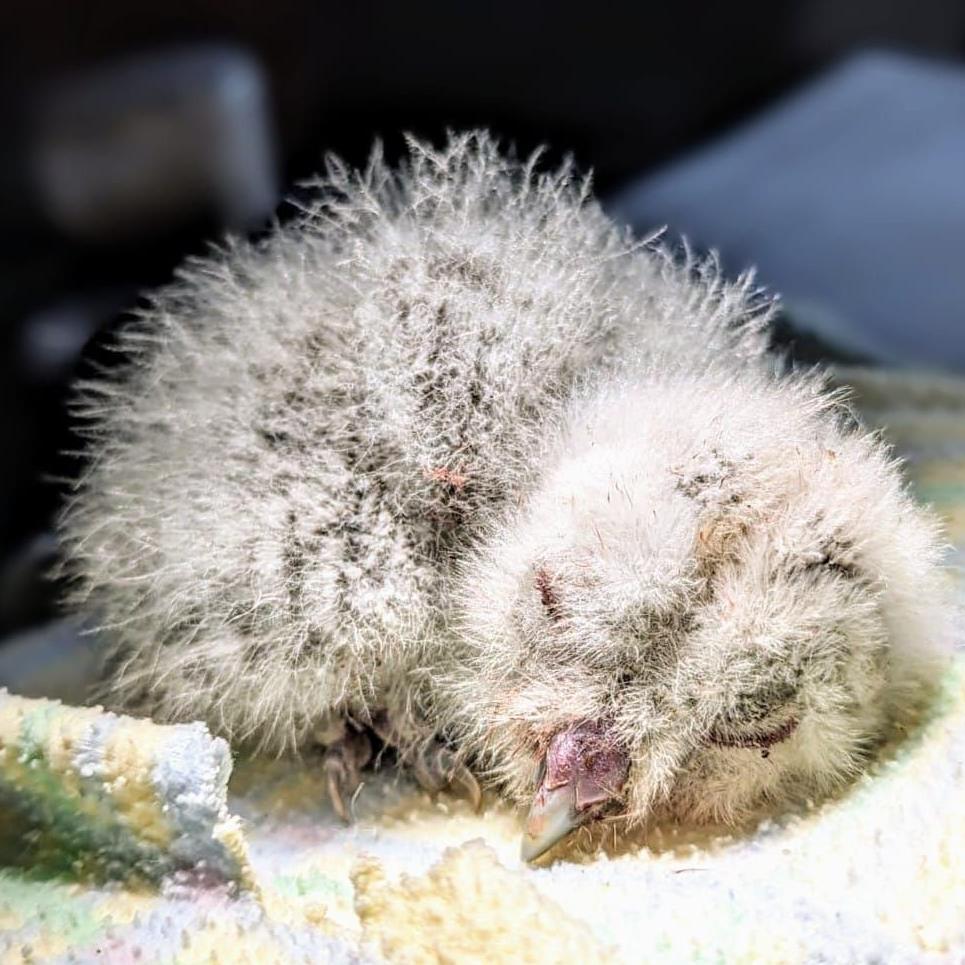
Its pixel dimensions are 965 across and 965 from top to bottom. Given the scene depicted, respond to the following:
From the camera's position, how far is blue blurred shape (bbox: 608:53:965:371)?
4.87 ft

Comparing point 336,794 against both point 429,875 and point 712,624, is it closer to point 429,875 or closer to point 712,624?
point 429,875

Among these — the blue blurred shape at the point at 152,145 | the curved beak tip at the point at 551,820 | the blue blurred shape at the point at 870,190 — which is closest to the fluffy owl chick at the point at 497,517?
the curved beak tip at the point at 551,820

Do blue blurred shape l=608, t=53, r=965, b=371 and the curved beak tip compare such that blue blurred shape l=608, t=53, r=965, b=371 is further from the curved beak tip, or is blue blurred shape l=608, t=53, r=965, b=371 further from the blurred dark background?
the curved beak tip

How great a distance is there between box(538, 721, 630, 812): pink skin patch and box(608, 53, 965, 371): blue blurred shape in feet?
3.13

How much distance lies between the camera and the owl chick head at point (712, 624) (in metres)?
0.58

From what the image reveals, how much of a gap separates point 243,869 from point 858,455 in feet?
1.31

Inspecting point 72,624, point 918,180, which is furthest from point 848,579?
point 918,180

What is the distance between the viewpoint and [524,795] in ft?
2.08

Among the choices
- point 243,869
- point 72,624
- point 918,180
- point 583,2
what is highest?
point 583,2

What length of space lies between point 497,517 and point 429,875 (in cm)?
22

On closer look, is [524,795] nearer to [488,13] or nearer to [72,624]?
[72,624]

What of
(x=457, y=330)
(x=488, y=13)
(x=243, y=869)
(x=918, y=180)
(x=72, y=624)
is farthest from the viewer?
(x=918, y=180)

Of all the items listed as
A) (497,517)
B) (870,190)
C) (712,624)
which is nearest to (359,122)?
(497,517)

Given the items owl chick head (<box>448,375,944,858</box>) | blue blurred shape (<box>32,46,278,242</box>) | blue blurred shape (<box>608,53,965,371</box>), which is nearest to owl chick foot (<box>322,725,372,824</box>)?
owl chick head (<box>448,375,944,858</box>)
